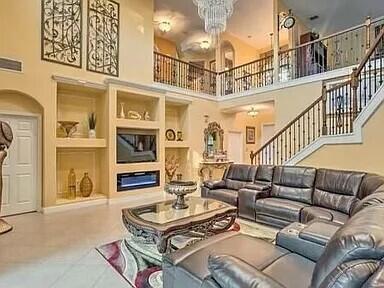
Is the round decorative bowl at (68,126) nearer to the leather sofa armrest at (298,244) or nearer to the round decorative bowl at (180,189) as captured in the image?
the round decorative bowl at (180,189)

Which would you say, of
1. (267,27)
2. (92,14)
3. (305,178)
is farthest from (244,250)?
(267,27)

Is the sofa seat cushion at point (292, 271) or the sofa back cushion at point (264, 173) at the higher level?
the sofa back cushion at point (264, 173)

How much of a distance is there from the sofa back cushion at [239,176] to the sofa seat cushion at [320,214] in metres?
1.55

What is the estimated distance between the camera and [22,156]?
547cm

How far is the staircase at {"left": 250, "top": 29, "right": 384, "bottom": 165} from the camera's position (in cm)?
489

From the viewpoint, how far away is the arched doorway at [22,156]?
528 cm

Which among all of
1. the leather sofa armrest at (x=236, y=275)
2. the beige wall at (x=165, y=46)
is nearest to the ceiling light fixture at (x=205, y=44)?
the beige wall at (x=165, y=46)

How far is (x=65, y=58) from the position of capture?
5973mm

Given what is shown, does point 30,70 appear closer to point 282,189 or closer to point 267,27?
point 282,189

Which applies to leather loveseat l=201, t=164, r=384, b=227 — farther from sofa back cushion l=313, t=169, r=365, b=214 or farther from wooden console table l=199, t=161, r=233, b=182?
wooden console table l=199, t=161, r=233, b=182

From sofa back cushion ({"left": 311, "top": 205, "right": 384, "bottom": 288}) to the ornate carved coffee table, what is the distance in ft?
5.77

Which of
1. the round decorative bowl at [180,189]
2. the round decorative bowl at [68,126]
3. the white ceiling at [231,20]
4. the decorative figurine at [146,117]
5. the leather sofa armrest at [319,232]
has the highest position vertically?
the white ceiling at [231,20]

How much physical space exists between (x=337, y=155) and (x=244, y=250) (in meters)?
3.60

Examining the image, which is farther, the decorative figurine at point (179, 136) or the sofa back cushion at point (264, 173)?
the decorative figurine at point (179, 136)
